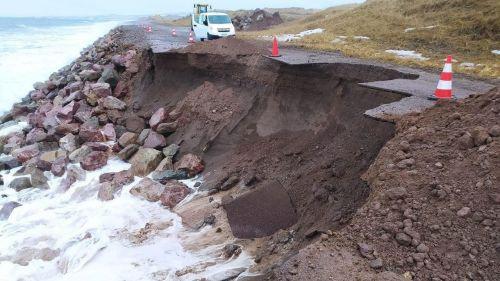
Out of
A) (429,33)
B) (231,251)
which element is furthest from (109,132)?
(429,33)

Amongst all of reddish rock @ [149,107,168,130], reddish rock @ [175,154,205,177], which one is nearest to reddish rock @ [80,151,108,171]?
reddish rock @ [149,107,168,130]

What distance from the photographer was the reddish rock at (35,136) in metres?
12.5

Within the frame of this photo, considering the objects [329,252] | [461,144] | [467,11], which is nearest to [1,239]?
[329,252]

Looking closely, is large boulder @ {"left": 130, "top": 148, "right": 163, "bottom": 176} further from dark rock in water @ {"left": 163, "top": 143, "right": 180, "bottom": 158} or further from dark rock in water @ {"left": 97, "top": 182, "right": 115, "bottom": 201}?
dark rock in water @ {"left": 97, "top": 182, "right": 115, "bottom": 201}

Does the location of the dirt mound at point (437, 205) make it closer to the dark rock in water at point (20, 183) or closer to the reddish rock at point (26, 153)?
the dark rock in water at point (20, 183)

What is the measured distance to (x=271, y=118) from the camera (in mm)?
9234

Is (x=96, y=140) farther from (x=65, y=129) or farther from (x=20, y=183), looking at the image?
(x=20, y=183)

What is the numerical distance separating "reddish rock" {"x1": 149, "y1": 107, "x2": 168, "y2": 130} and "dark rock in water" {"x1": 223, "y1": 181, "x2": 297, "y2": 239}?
5.17 meters

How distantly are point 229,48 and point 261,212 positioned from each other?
21.9 ft

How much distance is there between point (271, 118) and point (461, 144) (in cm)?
506

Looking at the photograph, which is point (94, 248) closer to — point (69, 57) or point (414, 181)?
point (414, 181)

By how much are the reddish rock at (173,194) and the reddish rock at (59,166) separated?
370cm

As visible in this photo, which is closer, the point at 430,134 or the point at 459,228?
the point at 459,228

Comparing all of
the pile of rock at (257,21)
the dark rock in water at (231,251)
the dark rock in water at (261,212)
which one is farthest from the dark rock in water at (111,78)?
the pile of rock at (257,21)
